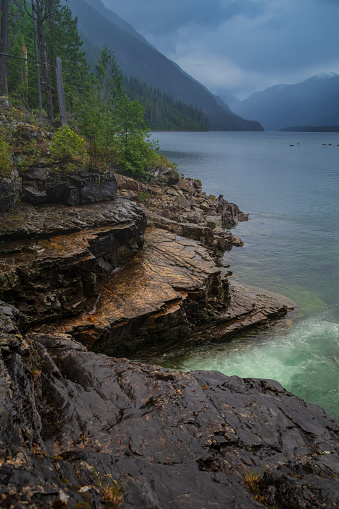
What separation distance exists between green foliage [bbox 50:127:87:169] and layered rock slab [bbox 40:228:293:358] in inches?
268

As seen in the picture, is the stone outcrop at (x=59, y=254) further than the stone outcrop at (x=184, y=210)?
No

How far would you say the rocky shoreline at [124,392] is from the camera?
437 cm

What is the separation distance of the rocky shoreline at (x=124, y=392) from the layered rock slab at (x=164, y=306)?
0.24 ft

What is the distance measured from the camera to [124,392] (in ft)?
23.2

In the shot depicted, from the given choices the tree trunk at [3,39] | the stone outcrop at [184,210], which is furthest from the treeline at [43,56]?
the stone outcrop at [184,210]

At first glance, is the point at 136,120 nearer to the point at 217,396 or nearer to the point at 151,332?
the point at 151,332

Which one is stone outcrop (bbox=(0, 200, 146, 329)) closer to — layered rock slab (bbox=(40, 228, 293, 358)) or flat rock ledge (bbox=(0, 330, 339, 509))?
layered rock slab (bbox=(40, 228, 293, 358))

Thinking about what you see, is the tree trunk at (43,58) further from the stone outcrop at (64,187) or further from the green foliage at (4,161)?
the green foliage at (4,161)

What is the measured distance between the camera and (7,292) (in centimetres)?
1002

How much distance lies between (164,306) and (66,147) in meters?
11.5

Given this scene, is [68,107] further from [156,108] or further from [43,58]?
[156,108]

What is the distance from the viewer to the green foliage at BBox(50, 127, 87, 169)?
17.7 m

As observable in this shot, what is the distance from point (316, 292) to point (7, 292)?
18929 millimetres

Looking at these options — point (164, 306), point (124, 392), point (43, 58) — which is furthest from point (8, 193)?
point (43, 58)
